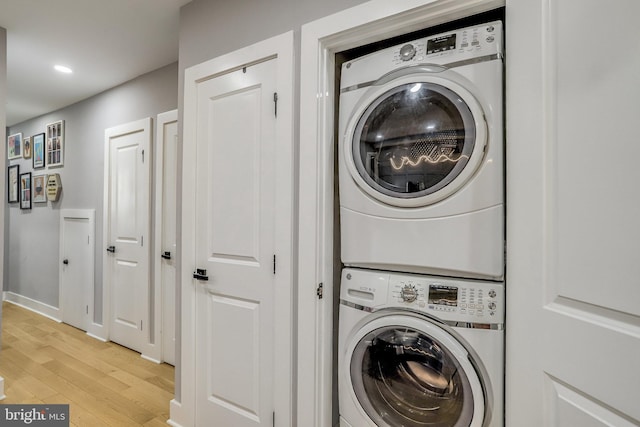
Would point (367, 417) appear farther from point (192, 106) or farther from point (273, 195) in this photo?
point (192, 106)

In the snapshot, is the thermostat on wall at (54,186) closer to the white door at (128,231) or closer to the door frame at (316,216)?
the white door at (128,231)

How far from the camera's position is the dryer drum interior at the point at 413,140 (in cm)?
122

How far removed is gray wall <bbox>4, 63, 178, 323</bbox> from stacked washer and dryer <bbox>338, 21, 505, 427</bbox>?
2.25 meters

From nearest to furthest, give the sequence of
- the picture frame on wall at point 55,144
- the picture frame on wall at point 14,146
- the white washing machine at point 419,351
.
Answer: the white washing machine at point 419,351 < the picture frame on wall at point 55,144 < the picture frame on wall at point 14,146

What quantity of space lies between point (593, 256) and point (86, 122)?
4.62 m

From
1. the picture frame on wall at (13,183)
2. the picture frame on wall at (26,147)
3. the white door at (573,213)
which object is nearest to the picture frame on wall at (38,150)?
the picture frame on wall at (26,147)

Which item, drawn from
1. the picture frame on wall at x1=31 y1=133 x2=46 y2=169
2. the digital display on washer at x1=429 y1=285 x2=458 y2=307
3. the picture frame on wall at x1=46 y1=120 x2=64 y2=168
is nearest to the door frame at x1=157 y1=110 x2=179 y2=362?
the picture frame on wall at x1=46 y1=120 x2=64 y2=168

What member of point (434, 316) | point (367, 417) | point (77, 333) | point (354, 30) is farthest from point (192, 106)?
point (77, 333)

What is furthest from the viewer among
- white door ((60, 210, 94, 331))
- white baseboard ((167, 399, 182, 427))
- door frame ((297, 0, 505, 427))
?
white door ((60, 210, 94, 331))

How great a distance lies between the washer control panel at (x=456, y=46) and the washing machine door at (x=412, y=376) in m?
0.98

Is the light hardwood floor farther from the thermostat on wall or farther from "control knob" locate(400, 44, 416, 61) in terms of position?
"control knob" locate(400, 44, 416, 61)

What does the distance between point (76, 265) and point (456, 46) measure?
4410 mm

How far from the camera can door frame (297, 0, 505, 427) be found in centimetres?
151

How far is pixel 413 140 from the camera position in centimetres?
133
